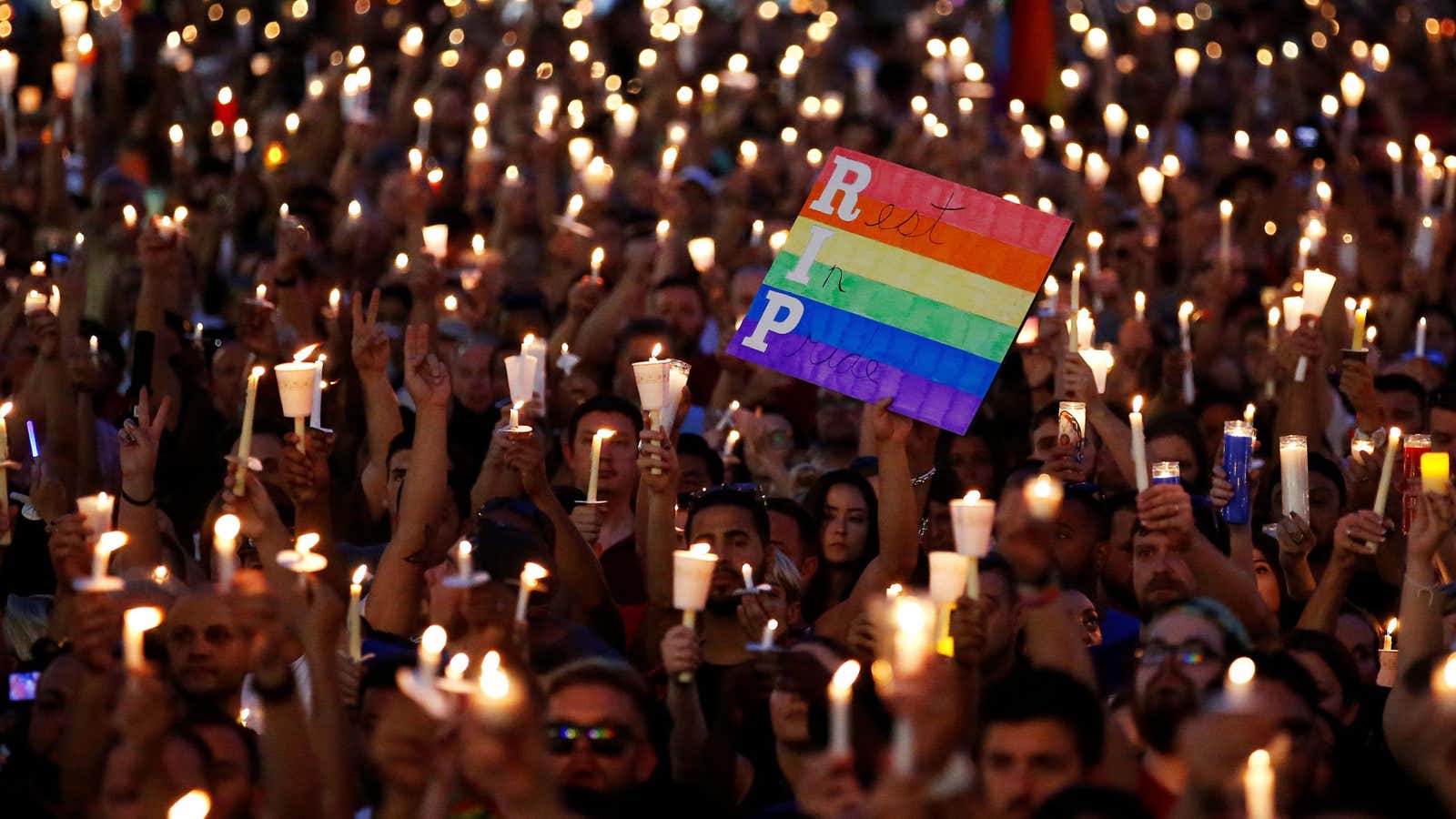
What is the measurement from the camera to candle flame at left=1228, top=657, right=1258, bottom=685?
444 cm

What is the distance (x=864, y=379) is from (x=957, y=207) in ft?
2.19

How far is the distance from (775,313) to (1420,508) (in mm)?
2174

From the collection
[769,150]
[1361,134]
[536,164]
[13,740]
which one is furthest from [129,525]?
[1361,134]

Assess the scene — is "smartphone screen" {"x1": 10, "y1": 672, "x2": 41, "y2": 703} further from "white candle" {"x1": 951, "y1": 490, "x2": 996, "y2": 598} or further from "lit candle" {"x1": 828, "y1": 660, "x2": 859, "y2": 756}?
"white candle" {"x1": 951, "y1": 490, "x2": 996, "y2": 598}

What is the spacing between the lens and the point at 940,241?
6.86 metres

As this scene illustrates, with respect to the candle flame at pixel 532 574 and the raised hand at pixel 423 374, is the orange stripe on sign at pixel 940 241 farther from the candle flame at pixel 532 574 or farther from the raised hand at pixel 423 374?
the candle flame at pixel 532 574

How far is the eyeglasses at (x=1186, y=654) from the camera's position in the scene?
15.7 ft

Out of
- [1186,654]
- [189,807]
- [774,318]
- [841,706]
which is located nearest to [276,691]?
[189,807]

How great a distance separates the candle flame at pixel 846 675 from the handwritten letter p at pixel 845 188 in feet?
7.59

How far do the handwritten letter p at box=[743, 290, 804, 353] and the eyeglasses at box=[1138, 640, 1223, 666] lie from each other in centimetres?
230

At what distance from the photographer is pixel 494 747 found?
3.57 m

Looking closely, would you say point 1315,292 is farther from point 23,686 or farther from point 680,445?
point 23,686

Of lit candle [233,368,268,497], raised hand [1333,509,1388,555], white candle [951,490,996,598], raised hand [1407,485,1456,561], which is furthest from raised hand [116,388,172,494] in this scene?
raised hand [1407,485,1456,561]

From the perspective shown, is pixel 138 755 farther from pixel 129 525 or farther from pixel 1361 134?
pixel 1361 134
